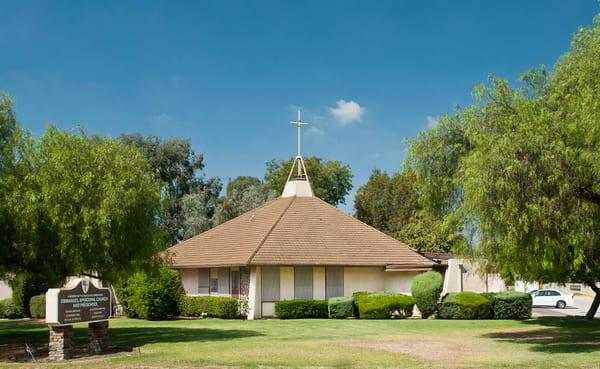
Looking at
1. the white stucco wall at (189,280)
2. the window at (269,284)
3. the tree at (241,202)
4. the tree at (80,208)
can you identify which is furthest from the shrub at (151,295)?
the tree at (241,202)

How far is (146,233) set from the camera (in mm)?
22750

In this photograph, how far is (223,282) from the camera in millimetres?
37656

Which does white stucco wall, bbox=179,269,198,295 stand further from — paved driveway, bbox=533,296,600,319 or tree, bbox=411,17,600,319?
tree, bbox=411,17,600,319

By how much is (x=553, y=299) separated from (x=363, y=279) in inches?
791

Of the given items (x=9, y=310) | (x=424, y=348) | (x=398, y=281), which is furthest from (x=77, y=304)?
(x=9, y=310)

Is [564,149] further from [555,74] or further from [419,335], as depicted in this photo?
[419,335]

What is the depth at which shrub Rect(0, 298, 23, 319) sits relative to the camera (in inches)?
1570

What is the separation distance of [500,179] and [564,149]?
175cm

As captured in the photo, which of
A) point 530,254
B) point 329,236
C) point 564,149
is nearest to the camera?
point 564,149

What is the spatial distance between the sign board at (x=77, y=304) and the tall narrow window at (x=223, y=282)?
16.8m

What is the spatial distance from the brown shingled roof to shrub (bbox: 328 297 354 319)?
2025mm

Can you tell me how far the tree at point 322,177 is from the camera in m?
67.6

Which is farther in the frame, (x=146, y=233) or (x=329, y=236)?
(x=329, y=236)

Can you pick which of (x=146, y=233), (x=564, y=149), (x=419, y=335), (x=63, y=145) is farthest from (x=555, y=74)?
(x=63, y=145)
